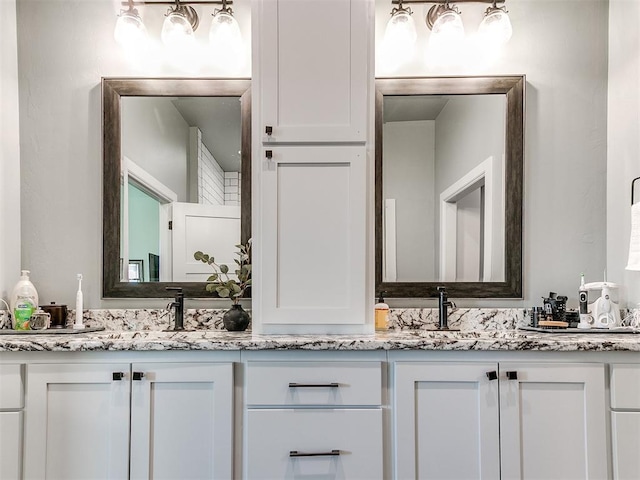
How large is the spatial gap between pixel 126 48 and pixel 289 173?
1077 millimetres

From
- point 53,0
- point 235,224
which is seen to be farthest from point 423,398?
point 53,0

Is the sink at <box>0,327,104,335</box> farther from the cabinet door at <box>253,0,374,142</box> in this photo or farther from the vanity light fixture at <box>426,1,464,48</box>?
the vanity light fixture at <box>426,1,464,48</box>

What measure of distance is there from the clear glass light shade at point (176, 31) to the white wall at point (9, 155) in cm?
70

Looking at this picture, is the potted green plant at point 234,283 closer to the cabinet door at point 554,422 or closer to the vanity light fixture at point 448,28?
the cabinet door at point 554,422

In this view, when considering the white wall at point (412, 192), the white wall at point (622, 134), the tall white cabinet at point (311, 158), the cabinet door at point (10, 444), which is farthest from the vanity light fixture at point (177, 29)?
the white wall at point (622, 134)

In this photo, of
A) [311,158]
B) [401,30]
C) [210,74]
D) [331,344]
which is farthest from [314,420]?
[401,30]

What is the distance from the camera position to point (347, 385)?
1.69 metres

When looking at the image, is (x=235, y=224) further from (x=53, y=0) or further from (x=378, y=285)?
(x=53, y=0)

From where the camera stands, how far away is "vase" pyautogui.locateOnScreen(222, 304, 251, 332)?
2.00 metres

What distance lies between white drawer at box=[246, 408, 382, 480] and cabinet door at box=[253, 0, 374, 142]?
1034mm

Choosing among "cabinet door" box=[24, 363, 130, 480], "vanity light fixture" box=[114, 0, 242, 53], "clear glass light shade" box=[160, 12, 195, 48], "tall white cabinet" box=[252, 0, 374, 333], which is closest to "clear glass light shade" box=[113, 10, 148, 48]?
"vanity light fixture" box=[114, 0, 242, 53]

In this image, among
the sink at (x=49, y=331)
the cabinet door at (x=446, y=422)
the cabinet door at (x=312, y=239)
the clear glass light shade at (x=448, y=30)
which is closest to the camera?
the cabinet door at (x=446, y=422)

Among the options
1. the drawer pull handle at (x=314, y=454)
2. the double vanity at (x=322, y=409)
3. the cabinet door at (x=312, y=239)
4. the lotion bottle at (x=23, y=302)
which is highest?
the cabinet door at (x=312, y=239)

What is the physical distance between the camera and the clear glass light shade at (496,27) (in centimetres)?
218
